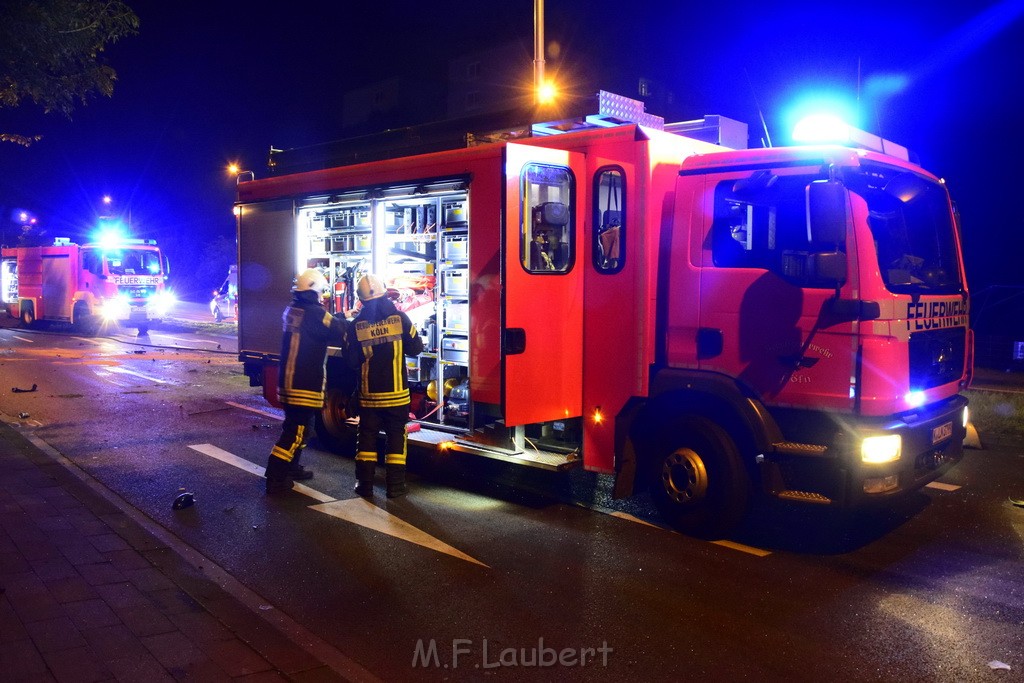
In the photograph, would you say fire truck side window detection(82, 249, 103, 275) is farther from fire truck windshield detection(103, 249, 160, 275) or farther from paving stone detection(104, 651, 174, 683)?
paving stone detection(104, 651, 174, 683)

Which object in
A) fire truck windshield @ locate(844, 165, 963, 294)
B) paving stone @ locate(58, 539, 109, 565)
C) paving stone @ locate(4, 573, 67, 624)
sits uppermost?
fire truck windshield @ locate(844, 165, 963, 294)

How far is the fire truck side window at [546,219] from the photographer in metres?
6.41

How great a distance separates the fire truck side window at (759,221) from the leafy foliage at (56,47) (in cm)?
832

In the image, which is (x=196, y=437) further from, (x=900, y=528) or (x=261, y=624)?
(x=900, y=528)

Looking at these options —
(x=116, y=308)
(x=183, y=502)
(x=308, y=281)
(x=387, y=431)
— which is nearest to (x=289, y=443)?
(x=387, y=431)

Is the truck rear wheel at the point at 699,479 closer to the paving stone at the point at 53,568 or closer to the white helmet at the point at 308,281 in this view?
the white helmet at the point at 308,281

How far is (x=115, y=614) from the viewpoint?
4.38m

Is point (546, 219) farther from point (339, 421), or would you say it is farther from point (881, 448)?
point (339, 421)

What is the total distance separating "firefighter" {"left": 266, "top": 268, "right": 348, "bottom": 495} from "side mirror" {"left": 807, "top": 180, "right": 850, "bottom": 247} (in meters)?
3.84

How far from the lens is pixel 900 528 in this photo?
6180mm

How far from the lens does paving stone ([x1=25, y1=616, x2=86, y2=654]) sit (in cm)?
398

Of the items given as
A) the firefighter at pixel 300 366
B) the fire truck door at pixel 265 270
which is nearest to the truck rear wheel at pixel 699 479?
the firefighter at pixel 300 366

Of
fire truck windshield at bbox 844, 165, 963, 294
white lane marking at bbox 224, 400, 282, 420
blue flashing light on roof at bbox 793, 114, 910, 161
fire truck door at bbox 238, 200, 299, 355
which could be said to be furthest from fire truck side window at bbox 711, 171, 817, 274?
white lane marking at bbox 224, 400, 282, 420

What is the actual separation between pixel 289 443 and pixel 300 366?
67cm
